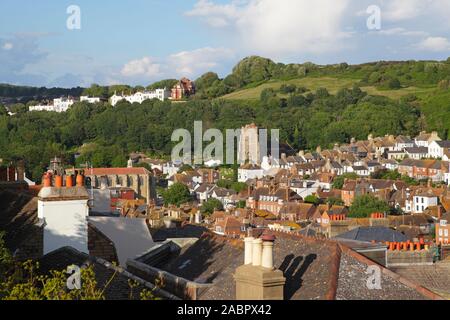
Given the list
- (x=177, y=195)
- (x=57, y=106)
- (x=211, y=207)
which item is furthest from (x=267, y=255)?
(x=57, y=106)

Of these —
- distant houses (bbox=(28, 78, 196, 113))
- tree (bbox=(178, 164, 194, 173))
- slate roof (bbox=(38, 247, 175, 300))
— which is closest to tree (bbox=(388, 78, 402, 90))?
distant houses (bbox=(28, 78, 196, 113))

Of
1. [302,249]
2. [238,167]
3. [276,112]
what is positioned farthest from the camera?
[276,112]

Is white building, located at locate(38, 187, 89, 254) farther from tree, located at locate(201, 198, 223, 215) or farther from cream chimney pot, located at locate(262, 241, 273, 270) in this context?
tree, located at locate(201, 198, 223, 215)

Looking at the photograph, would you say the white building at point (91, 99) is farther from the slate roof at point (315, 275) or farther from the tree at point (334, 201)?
the slate roof at point (315, 275)

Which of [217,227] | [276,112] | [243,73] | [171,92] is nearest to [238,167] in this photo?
[276,112]

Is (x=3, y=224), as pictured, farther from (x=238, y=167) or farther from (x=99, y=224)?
(x=238, y=167)
